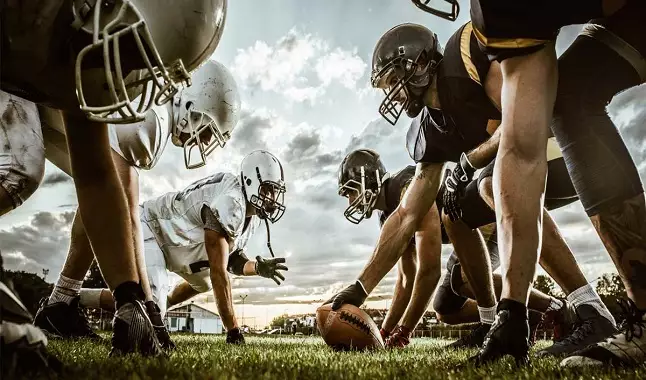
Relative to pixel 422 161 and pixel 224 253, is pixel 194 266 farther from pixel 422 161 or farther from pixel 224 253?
pixel 422 161

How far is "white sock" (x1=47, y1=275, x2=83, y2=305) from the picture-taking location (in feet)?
11.9

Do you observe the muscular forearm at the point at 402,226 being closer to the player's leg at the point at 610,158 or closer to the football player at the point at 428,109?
the football player at the point at 428,109

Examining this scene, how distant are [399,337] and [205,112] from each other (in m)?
3.08

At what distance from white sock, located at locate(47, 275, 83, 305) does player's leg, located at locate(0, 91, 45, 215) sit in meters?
1.71

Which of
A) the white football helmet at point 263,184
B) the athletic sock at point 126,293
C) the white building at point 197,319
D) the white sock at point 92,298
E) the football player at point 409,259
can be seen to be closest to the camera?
the athletic sock at point 126,293

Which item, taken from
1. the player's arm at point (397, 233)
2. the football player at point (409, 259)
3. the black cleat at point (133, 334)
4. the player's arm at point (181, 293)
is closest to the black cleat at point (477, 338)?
the football player at point (409, 259)

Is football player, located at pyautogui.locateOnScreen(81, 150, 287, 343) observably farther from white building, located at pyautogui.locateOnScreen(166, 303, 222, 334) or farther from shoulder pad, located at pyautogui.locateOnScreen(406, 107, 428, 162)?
white building, located at pyautogui.locateOnScreen(166, 303, 222, 334)

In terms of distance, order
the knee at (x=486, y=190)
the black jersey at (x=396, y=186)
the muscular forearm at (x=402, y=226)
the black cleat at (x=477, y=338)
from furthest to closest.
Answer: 1. the black jersey at (x=396, y=186)
2. the black cleat at (x=477, y=338)
3. the knee at (x=486, y=190)
4. the muscular forearm at (x=402, y=226)

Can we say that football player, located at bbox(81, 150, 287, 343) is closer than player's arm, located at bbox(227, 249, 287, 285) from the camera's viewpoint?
Yes

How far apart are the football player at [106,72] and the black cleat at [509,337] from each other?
124 centimetres

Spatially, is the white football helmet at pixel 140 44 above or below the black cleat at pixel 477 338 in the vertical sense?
above

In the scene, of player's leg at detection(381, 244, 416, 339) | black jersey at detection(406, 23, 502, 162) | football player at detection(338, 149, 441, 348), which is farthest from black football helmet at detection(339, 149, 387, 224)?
black jersey at detection(406, 23, 502, 162)

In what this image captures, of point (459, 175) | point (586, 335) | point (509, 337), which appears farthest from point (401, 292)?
point (509, 337)

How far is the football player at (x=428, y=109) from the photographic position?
3.13 metres
